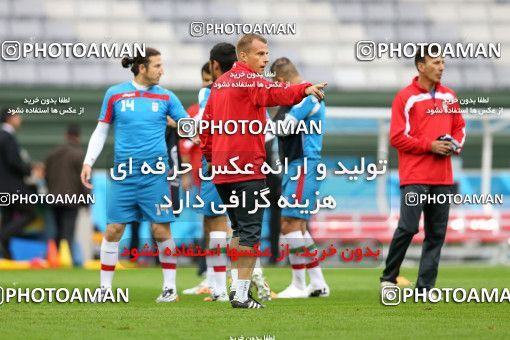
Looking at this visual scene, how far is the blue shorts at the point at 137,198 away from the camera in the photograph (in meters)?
9.81

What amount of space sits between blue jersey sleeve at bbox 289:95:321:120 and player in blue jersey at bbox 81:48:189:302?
38.9 inches

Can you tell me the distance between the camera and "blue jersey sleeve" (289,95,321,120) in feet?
34.1

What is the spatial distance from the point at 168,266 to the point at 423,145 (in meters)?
2.04

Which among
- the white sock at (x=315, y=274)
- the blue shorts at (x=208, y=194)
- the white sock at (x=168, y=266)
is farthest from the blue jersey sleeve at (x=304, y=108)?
the white sock at (x=168, y=266)

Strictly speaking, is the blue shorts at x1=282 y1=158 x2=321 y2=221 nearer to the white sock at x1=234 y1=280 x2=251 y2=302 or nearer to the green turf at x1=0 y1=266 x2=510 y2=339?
the green turf at x1=0 y1=266 x2=510 y2=339

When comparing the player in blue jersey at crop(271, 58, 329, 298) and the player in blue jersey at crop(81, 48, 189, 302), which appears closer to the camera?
the player in blue jersey at crop(81, 48, 189, 302)

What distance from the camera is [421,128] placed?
391 inches

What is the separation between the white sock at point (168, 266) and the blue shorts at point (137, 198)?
7.9 inches

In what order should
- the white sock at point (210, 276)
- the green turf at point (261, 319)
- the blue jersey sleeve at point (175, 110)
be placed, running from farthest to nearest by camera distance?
the white sock at point (210, 276)
the blue jersey sleeve at point (175, 110)
the green turf at point (261, 319)

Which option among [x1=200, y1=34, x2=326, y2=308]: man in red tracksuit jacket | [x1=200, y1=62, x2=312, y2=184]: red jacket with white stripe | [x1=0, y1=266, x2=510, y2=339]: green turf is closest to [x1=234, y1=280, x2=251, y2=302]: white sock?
[x1=200, y1=34, x2=326, y2=308]: man in red tracksuit jacket

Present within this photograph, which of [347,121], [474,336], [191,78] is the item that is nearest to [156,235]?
[474,336]

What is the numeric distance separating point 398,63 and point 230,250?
1609cm

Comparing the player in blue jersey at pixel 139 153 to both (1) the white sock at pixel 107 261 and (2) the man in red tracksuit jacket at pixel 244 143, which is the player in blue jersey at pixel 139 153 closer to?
(1) the white sock at pixel 107 261

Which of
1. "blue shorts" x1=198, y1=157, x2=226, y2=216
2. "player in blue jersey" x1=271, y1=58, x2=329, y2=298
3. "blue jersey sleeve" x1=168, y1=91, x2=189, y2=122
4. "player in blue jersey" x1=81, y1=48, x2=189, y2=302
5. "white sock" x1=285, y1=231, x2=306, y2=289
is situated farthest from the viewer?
"white sock" x1=285, y1=231, x2=306, y2=289
